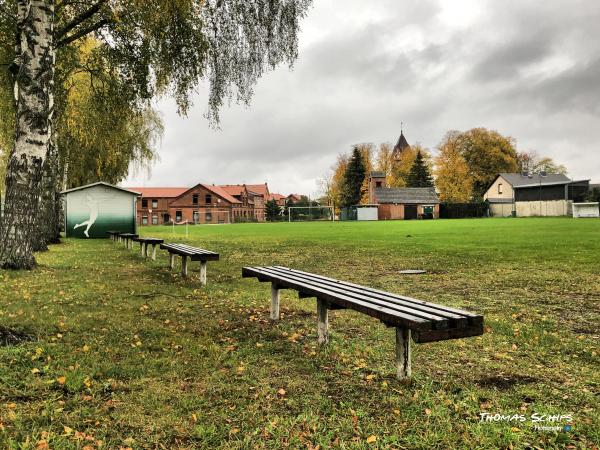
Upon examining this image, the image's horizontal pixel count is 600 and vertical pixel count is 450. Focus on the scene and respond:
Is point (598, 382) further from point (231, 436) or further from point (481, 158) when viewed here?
point (481, 158)

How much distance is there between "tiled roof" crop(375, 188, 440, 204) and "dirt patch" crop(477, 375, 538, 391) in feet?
215

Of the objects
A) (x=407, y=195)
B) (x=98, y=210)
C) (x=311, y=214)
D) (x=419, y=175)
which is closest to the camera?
(x=98, y=210)

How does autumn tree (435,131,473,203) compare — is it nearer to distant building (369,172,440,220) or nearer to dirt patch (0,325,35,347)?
distant building (369,172,440,220)

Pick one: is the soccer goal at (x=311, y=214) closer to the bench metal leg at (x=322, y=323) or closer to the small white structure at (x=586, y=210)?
the small white structure at (x=586, y=210)

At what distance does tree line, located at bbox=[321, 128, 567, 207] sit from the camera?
242 feet

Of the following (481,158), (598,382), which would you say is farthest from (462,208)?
(598,382)

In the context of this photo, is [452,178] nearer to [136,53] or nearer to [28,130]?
[136,53]

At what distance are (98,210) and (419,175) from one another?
200 ft

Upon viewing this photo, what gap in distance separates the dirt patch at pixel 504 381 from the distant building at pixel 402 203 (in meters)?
64.9

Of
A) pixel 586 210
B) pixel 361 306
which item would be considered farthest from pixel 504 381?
pixel 586 210

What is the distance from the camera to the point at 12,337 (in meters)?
4.56

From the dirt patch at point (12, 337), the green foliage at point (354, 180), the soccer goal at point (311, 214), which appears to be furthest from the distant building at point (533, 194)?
the dirt patch at point (12, 337)

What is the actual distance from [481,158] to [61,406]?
278 ft

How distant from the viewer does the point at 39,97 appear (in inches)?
353
